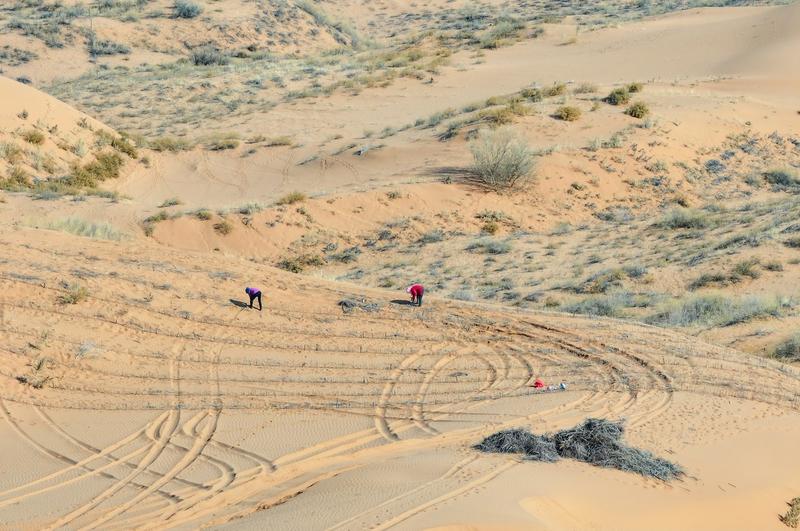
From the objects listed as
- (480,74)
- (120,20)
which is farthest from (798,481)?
(120,20)

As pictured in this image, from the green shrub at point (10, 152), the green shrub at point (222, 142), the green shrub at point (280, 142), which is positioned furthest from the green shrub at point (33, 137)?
the green shrub at point (280, 142)

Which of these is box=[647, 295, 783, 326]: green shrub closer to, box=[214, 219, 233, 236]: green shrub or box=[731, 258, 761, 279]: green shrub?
box=[731, 258, 761, 279]: green shrub

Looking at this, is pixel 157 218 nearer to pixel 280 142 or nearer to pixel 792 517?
pixel 280 142

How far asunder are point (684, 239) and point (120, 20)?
43.8m

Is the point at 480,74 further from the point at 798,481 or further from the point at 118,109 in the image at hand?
the point at 798,481

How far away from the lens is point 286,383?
12266mm

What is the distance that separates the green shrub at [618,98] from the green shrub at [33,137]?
19768 mm

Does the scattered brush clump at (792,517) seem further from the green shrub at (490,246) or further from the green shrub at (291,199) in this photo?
the green shrub at (291,199)

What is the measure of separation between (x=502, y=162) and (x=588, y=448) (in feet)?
57.1

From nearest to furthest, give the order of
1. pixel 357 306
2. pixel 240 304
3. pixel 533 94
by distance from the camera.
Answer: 1. pixel 240 304
2. pixel 357 306
3. pixel 533 94

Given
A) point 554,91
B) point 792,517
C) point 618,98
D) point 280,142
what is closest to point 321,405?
point 792,517

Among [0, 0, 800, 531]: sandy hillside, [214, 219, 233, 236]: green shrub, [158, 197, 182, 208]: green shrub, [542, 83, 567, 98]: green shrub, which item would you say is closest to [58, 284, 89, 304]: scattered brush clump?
[0, 0, 800, 531]: sandy hillside

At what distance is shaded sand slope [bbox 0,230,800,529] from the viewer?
28.5 feet

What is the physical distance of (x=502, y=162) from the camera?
1030 inches
